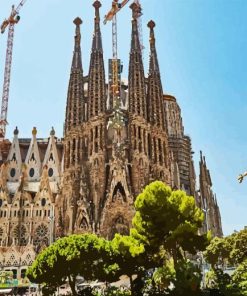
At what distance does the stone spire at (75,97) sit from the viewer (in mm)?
59562

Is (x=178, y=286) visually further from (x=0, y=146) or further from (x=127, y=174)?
(x=0, y=146)

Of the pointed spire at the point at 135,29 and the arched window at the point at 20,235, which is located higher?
the pointed spire at the point at 135,29

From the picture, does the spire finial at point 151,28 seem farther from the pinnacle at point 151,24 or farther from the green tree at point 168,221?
the green tree at point 168,221

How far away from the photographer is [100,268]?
26.9 meters

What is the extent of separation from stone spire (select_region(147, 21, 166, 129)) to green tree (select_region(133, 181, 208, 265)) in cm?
3318

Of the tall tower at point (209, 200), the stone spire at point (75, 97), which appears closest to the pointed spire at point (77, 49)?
the stone spire at point (75, 97)

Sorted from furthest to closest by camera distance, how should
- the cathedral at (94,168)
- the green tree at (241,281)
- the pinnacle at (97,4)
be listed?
the pinnacle at (97,4) < the cathedral at (94,168) < the green tree at (241,281)

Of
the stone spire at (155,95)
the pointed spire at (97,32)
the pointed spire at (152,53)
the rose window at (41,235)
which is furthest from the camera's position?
the pointed spire at (152,53)

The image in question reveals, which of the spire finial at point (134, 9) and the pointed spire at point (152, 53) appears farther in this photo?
the spire finial at point (134, 9)

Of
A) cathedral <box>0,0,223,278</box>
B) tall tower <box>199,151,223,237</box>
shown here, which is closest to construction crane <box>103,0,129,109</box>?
cathedral <box>0,0,223,278</box>

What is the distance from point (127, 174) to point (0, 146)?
1140 inches

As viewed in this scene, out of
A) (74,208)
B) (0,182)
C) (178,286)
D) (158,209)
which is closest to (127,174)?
(74,208)

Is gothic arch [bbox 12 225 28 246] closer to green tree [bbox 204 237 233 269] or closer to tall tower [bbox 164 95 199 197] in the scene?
tall tower [bbox 164 95 199 197]

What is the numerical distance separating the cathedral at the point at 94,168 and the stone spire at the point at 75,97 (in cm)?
15
